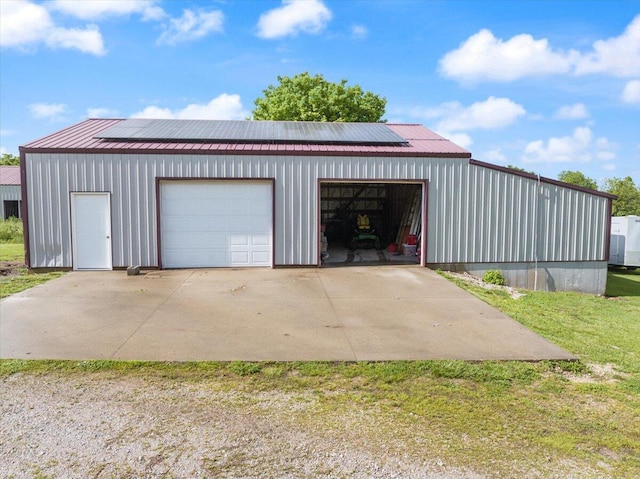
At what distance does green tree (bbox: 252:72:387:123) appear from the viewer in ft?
87.6

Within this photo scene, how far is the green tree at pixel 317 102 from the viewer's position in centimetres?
2669

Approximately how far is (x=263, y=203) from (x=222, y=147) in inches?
70.2

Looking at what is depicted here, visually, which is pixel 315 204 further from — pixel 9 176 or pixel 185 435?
pixel 9 176

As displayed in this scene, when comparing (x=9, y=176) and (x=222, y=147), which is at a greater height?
(x=9, y=176)

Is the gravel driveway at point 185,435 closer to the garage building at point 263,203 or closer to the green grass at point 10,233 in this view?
the garage building at point 263,203

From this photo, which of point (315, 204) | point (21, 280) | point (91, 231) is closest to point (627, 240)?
point (315, 204)

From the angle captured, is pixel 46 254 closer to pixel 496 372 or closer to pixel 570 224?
pixel 496 372

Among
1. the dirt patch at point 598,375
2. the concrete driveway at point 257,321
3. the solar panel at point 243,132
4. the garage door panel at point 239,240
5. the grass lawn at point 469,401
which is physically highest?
the solar panel at point 243,132

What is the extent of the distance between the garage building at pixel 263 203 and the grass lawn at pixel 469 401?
6268 mm

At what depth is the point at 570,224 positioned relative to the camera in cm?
1252

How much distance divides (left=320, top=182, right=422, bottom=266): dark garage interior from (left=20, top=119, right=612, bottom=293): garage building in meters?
1.45

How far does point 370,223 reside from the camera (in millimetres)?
17953

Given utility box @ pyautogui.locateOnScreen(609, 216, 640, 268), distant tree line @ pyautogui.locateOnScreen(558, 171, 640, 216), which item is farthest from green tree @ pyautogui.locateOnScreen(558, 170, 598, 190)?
utility box @ pyautogui.locateOnScreen(609, 216, 640, 268)

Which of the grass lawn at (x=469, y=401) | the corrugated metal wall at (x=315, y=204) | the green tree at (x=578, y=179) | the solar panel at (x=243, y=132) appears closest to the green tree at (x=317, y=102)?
the solar panel at (x=243, y=132)
